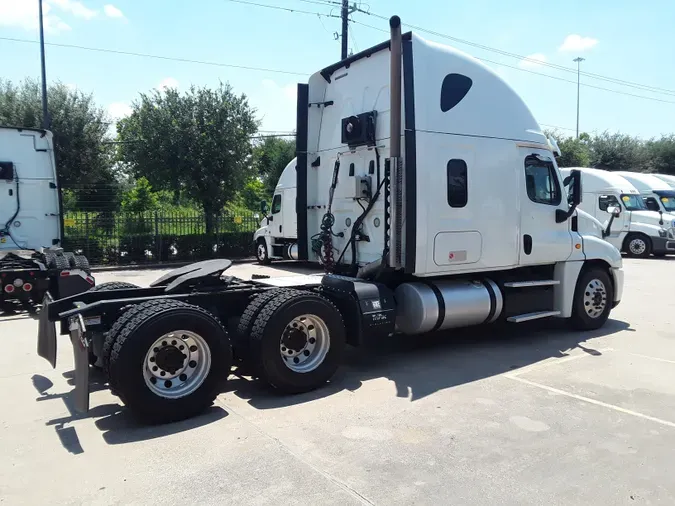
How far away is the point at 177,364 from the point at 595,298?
6.39 meters

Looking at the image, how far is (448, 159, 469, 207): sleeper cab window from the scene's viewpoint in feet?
22.4

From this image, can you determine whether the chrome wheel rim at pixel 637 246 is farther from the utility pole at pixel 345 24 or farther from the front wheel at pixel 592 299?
the front wheel at pixel 592 299

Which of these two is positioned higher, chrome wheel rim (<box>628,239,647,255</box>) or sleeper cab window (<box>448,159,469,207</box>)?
sleeper cab window (<box>448,159,469,207</box>)

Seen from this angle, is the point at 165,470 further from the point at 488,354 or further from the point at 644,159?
the point at 644,159

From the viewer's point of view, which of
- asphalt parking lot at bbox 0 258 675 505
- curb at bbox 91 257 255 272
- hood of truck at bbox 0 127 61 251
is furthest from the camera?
curb at bbox 91 257 255 272

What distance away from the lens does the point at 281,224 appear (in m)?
17.5

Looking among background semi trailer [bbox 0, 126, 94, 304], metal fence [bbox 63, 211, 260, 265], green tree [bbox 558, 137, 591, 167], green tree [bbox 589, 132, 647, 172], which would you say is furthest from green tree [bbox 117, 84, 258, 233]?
green tree [bbox 589, 132, 647, 172]

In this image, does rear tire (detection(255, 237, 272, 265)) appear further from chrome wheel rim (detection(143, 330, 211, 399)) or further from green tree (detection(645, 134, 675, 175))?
green tree (detection(645, 134, 675, 175))

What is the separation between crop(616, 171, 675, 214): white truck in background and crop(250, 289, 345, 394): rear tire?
20.8 metres

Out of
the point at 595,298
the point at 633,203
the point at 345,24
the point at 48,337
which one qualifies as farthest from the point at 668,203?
the point at 48,337

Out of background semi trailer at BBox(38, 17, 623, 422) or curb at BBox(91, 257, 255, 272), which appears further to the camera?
curb at BBox(91, 257, 255, 272)

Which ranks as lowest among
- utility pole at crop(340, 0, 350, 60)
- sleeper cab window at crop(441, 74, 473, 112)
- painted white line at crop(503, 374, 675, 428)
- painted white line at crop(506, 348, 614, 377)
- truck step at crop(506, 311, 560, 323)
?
painted white line at crop(503, 374, 675, 428)

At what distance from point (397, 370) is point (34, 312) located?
7241mm

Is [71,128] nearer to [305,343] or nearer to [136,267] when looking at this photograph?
[136,267]
